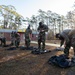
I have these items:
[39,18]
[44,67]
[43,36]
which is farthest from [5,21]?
[44,67]

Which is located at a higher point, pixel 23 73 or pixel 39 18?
pixel 39 18

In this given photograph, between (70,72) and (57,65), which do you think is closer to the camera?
(70,72)

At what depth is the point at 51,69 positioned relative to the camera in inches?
267

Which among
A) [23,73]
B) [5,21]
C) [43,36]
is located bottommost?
[23,73]

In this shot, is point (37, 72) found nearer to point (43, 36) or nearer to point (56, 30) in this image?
point (43, 36)

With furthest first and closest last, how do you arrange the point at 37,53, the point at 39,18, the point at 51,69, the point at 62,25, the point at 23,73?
the point at 62,25
the point at 39,18
the point at 37,53
the point at 51,69
the point at 23,73

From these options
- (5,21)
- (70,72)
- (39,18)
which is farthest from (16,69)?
(39,18)

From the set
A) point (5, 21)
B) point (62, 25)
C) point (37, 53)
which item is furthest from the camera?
point (62, 25)

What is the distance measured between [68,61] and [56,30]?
54463mm

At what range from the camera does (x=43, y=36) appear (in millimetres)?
11016

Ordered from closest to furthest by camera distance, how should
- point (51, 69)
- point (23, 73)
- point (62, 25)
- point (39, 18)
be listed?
point (23, 73), point (51, 69), point (39, 18), point (62, 25)

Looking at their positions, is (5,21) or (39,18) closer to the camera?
(5,21)

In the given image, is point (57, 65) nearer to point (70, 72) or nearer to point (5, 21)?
point (70, 72)

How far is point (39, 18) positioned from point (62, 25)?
9.65 meters
